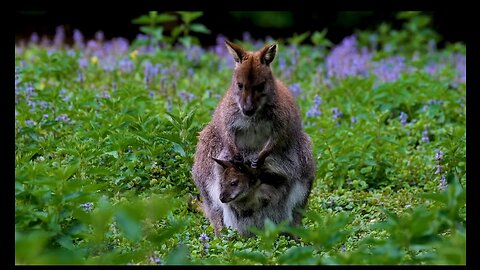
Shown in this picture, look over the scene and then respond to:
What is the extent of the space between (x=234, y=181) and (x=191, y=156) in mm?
915

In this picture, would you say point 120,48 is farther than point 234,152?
Yes

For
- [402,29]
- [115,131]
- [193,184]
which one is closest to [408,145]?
[193,184]

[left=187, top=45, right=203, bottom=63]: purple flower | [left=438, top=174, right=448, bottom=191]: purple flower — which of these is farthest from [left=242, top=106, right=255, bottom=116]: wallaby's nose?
[left=187, top=45, right=203, bottom=63]: purple flower

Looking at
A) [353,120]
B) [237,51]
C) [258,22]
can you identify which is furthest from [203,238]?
[258,22]

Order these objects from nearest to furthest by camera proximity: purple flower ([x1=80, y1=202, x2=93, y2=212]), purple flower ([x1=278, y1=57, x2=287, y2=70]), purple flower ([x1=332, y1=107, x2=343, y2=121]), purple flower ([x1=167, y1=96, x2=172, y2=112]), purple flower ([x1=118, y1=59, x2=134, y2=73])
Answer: purple flower ([x1=80, y1=202, x2=93, y2=212]) → purple flower ([x1=167, y1=96, x2=172, y2=112]) → purple flower ([x1=332, y1=107, x2=343, y2=121]) → purple flower ([x1=118, y1=59, x2=134, y2=73]) → purple flower ([x1=278, y1=57, x2=287, y2=70])

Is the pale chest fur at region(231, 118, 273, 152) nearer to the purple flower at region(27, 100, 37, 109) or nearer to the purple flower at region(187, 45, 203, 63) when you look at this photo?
the purple flower at region(27, 100, 37, 109)

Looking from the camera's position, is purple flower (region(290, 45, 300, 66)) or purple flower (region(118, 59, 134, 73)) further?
purple flower (region(290, 45, 300, 66))

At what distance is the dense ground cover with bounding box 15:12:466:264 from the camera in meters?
4.60

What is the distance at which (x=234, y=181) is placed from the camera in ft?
20.9

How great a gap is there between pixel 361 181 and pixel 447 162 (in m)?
0.85

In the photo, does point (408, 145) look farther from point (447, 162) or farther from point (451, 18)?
point (451, 18)

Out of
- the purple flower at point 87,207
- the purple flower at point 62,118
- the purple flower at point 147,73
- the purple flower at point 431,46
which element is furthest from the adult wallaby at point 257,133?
the purple flower at point 431,46

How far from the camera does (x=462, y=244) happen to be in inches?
165

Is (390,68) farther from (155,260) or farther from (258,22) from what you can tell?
(155,260)
